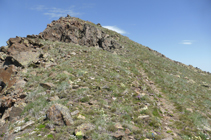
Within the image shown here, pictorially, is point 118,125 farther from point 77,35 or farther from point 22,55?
point 77,35

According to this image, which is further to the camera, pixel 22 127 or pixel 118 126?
pixel 118 126

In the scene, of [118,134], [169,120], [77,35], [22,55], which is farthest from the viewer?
[77,35]

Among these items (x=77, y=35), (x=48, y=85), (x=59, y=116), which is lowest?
(x=59, y=116)

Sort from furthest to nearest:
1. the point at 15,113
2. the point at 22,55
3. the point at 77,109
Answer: the point at 22,55 → the point at 15,113 → the point at 77,109

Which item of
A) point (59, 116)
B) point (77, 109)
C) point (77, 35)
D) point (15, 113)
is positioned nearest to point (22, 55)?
point (15, 113)

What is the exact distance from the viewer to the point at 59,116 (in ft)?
23.4

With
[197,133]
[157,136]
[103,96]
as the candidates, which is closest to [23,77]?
[103,96]

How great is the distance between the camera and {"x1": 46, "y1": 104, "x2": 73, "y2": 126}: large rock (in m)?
6.89

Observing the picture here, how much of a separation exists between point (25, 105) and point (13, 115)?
1074 mm

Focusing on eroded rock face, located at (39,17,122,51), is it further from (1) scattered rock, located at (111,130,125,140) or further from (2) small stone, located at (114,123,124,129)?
(1) scattered rock, located at (111,130,125,140)

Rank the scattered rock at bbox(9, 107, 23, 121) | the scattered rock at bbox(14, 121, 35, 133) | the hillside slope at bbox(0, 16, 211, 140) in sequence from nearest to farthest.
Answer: the hillside slope at bbox(0, 16, 211, 140) < the scattered rock at bbox(14, 121, 35, 133) < the scattered rock at bbox(9, 107, 23, 121)

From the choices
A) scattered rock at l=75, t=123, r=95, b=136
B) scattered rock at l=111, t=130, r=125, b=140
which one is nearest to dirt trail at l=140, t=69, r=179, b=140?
scattered rock at l=111, t=130, r=125, b=140

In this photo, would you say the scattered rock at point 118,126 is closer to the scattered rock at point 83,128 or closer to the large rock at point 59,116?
the scattered rock at point 83,128

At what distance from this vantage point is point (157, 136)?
700cm
